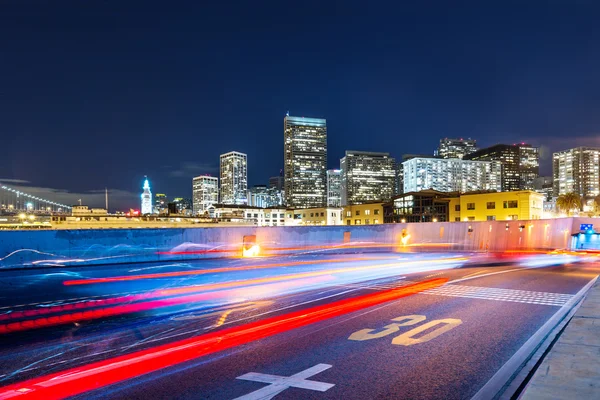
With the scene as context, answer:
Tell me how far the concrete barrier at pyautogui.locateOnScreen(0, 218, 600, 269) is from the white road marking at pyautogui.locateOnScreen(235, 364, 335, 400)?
21528mm

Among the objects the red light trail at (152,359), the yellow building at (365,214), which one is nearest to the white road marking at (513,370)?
the red light trail at (152,359)

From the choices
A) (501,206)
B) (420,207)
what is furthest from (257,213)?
(501,206)

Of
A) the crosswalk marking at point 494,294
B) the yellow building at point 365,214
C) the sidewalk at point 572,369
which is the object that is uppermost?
the yellow building at point 365,214

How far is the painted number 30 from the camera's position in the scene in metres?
8.46

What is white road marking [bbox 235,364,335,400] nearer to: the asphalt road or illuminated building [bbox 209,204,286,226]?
the asphalt road

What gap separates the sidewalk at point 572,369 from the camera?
505cm

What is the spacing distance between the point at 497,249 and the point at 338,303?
30.6m

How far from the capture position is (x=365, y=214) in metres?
104

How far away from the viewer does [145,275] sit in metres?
20.3

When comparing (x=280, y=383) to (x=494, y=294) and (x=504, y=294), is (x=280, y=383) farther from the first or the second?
(x=504, y=294)

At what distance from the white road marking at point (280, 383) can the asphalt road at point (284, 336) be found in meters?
0.03

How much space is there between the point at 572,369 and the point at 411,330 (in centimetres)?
360

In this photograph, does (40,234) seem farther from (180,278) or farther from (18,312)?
(18,312)

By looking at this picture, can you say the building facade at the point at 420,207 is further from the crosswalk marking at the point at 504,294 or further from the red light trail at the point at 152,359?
the red light trail at the point at 152,359
